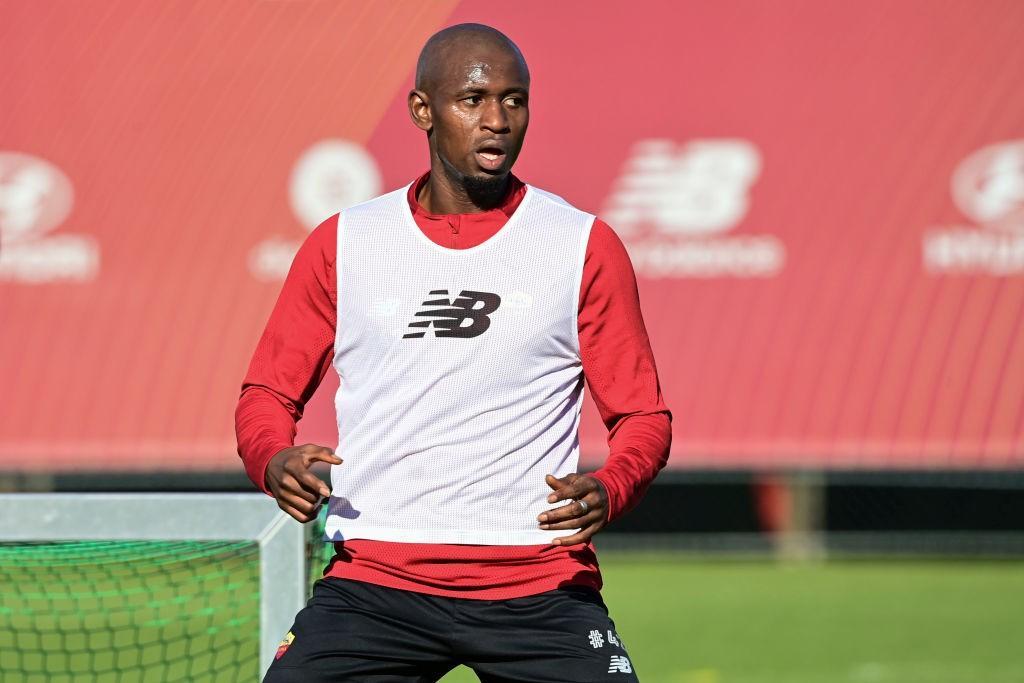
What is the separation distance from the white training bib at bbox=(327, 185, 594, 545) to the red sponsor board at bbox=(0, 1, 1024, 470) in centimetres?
853

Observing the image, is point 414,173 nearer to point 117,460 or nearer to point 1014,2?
point 117,460

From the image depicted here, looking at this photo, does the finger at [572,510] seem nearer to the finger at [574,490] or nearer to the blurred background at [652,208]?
the finger at [574,490]

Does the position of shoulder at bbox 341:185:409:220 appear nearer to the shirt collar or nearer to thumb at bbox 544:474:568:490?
the shirt collar

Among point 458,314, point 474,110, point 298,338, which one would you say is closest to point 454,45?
point 474,110

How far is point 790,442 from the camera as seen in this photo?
1227cm

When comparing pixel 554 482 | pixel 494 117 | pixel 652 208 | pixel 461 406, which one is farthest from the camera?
pixel 652 208

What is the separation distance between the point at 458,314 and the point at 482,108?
0.49 m

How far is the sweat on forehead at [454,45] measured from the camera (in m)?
3.76

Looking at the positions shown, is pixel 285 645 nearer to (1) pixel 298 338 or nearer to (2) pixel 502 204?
(1) pixel 298 338

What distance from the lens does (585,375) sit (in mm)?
3736

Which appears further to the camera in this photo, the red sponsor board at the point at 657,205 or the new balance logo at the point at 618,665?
the red sponsor board at the point at 657,205

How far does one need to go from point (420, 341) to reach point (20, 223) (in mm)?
9695

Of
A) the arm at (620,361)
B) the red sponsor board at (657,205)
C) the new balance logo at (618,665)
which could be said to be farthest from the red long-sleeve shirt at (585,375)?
the red sponsor board at (657,205)

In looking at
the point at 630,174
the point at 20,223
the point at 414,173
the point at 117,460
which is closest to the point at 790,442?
the point at 630,174
